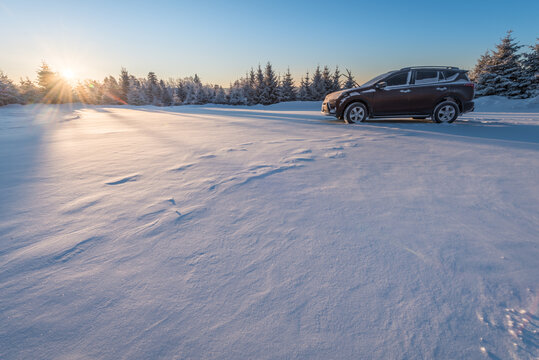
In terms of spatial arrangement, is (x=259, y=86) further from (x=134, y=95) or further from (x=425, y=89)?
(x=425, y=89)

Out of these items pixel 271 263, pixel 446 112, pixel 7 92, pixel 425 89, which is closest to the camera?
pixel 271 263

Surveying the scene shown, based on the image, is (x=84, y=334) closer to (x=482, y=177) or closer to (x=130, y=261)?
(x=130, y=261)

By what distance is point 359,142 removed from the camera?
173 inches

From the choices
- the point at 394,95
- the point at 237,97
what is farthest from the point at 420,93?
the point at 237,97

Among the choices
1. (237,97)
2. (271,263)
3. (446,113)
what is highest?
(237,97)

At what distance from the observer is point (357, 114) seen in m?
6.81

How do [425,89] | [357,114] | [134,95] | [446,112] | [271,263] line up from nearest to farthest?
1. [271,263]
2. [425,89]
3. [446,112]
4. [357,114]
5. [134,95]

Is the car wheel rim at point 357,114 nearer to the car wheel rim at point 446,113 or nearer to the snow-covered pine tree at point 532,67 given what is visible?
the car wheel rim at point 446,113

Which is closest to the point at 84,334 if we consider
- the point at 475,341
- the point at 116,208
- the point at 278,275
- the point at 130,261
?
the point at 130,261

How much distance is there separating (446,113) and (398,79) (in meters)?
1.62

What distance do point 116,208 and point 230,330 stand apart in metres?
1.57

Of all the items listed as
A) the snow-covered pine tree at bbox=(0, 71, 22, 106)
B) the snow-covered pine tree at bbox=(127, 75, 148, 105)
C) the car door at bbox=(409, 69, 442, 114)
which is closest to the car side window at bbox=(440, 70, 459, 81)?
the car door at bbox=(409, 69, 442, 114)

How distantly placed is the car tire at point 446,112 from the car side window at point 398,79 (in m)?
1.14

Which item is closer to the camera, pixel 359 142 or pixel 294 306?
pixel 294 306
